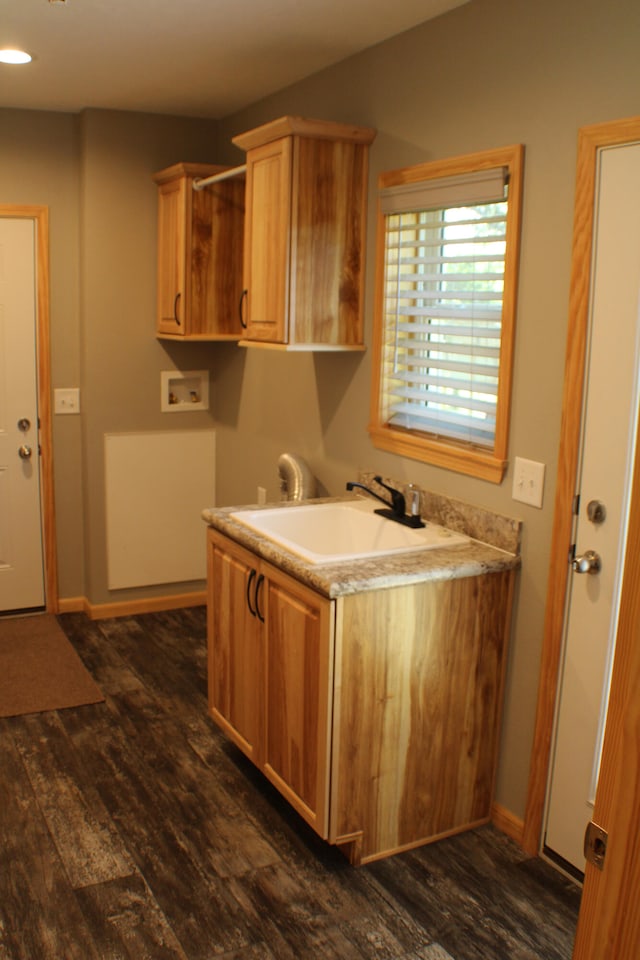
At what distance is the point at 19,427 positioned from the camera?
4.55 metres

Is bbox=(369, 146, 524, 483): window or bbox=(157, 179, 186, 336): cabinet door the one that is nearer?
bbox=(369, 146, 524, 483): window

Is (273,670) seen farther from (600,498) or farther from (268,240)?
(268,240)

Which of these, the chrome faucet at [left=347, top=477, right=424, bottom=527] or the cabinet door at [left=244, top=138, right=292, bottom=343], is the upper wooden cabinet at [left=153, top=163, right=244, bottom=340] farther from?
the chrome faucet at [left=347, top=477, right=424, bottom=527]

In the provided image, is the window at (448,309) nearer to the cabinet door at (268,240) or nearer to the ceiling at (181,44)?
the cabinet door at (268,240)

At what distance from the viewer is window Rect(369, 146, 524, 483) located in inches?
105

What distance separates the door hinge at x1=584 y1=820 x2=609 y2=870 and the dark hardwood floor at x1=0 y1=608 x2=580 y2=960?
138cm

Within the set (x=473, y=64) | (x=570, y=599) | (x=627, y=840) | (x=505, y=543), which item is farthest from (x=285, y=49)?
(x=627, y=840)

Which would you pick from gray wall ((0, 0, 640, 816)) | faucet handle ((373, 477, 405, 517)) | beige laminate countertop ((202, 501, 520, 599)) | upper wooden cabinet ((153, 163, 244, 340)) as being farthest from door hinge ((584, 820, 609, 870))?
upper wooden cabinet ((153, 163, 244, 340))

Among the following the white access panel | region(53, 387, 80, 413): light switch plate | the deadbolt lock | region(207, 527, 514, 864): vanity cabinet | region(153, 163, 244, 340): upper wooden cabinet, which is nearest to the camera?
the deadbolt lock

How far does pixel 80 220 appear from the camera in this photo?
4.46 metres

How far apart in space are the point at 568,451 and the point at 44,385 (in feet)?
9.75

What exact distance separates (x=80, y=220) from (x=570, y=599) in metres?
3.18

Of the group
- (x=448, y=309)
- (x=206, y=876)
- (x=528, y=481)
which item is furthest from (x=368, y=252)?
(x=206, y=876)

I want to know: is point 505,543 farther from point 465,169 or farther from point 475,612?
point 465,169
